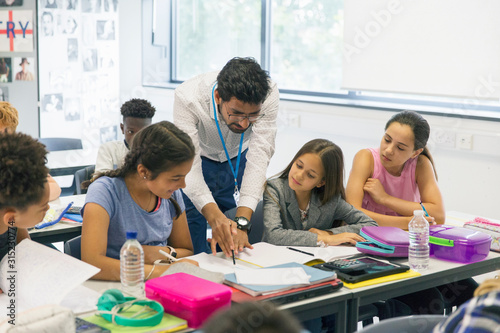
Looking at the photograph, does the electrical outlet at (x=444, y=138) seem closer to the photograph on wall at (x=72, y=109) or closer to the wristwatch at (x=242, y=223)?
the wristwatch at (x=242, y=223)

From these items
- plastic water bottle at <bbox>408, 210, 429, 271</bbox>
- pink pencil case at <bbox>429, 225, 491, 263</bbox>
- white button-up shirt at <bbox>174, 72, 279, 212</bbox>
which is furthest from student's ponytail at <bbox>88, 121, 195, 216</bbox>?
pink pencil case at <bbox>429, 225, 491, 263</bbox>

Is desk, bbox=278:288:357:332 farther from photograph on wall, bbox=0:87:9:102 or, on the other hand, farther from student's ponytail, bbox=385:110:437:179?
photograph on wall, bbox=0:87:9:102

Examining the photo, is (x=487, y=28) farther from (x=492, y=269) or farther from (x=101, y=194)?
(x=101, y=194)

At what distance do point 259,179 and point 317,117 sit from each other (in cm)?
Answer: 219

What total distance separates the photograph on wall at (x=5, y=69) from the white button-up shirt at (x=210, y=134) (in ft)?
9.24

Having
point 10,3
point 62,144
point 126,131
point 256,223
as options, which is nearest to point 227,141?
point 256,223

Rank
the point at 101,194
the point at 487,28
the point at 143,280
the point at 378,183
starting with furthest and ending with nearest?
1. the point at 487,28
2. the point at 378,183
3. the point at 101,194
4. the point at 143,280

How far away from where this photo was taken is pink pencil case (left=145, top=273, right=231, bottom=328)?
156 centimetres

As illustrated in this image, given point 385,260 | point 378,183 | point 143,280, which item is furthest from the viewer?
point 378,183

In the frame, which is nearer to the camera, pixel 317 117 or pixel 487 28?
pixel 487 28

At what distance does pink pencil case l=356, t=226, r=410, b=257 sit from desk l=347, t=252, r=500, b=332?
0.05m

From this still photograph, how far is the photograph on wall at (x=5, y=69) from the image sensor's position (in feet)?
15.9

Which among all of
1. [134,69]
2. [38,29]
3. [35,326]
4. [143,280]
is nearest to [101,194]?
[143,280]

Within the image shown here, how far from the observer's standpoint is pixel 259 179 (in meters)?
2.52
